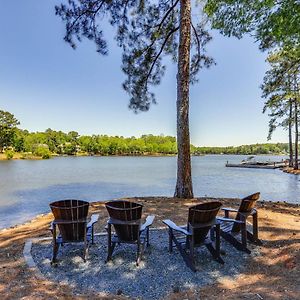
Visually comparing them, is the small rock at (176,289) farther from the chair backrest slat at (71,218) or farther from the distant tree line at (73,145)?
the distant tree line at (73,145)

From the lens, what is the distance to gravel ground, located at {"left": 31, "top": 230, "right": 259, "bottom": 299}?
115 inches

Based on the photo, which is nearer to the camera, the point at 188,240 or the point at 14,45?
the point at 188,240

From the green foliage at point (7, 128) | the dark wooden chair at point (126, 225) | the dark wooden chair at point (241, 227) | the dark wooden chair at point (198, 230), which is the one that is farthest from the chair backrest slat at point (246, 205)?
the green foliage at point (7, 128)

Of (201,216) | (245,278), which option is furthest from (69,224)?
(245,278)

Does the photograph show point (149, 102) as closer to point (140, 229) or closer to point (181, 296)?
point (140, 229)

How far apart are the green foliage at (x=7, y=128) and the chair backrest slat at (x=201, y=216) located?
62636mm

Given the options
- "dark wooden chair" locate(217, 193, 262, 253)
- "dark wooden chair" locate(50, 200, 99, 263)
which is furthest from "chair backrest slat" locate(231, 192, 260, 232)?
"dark wooden chair" locate(50, 200, 99, 263)

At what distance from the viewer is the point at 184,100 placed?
25.9 feet

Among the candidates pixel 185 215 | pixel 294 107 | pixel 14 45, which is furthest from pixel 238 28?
pixel 294 107

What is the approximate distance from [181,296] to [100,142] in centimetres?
9287

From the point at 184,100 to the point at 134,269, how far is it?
5.56m

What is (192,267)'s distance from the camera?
10.7 ft

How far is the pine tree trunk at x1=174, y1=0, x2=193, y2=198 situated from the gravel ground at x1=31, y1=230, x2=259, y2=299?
393cm

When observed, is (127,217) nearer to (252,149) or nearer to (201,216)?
(201,216)
